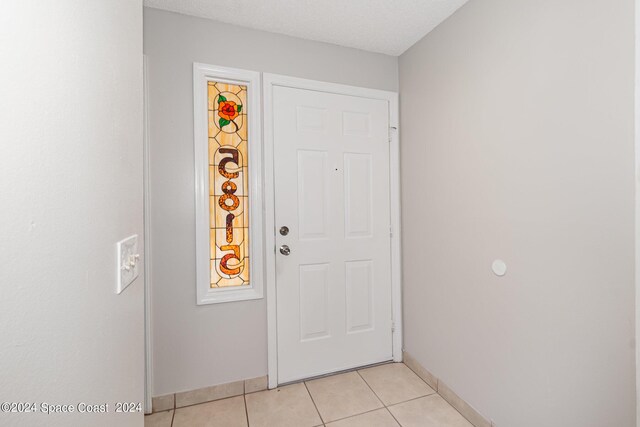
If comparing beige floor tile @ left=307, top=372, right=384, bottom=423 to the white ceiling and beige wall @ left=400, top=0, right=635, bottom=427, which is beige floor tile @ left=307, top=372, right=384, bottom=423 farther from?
the white ceiling

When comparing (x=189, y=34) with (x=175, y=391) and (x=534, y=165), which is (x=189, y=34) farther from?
(x=175, y=391)

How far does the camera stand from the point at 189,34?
5.90 feet

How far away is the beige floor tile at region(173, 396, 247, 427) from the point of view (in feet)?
5.40

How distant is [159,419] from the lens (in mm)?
1669

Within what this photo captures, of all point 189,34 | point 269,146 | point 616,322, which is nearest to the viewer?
point 616,322

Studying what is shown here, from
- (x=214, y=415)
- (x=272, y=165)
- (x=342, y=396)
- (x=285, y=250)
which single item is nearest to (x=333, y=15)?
(x=272, y=165)

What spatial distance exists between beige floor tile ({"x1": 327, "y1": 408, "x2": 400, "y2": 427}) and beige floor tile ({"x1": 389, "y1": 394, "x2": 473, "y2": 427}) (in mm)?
48

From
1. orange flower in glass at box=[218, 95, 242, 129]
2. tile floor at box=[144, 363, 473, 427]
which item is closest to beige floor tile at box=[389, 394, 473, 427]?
tile floor at box=[144, 363, 473, 427]

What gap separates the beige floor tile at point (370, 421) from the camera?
5.34ft

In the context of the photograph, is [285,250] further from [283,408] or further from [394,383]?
[394,383]

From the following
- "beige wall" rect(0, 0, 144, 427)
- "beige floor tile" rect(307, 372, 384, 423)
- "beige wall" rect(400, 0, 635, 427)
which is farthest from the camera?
"beige floor tile" rect(307, 372, 384, 423)

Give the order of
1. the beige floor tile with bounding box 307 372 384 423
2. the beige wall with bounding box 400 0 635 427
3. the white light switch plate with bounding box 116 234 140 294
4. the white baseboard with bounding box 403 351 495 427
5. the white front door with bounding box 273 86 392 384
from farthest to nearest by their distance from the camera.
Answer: the white front door with bounding box 273 86 392 384 → the beige floor tile with bounding box 307 372 384 423 → the white baseboard with bounding box 403 351 495 427 → the beige wall with bounding box 400 0 635 427 → the white light switch plate with bounding box 116 234 140 294

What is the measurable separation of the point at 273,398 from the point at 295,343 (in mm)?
344

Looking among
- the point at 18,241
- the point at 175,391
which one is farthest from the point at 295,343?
the point at 18,241
